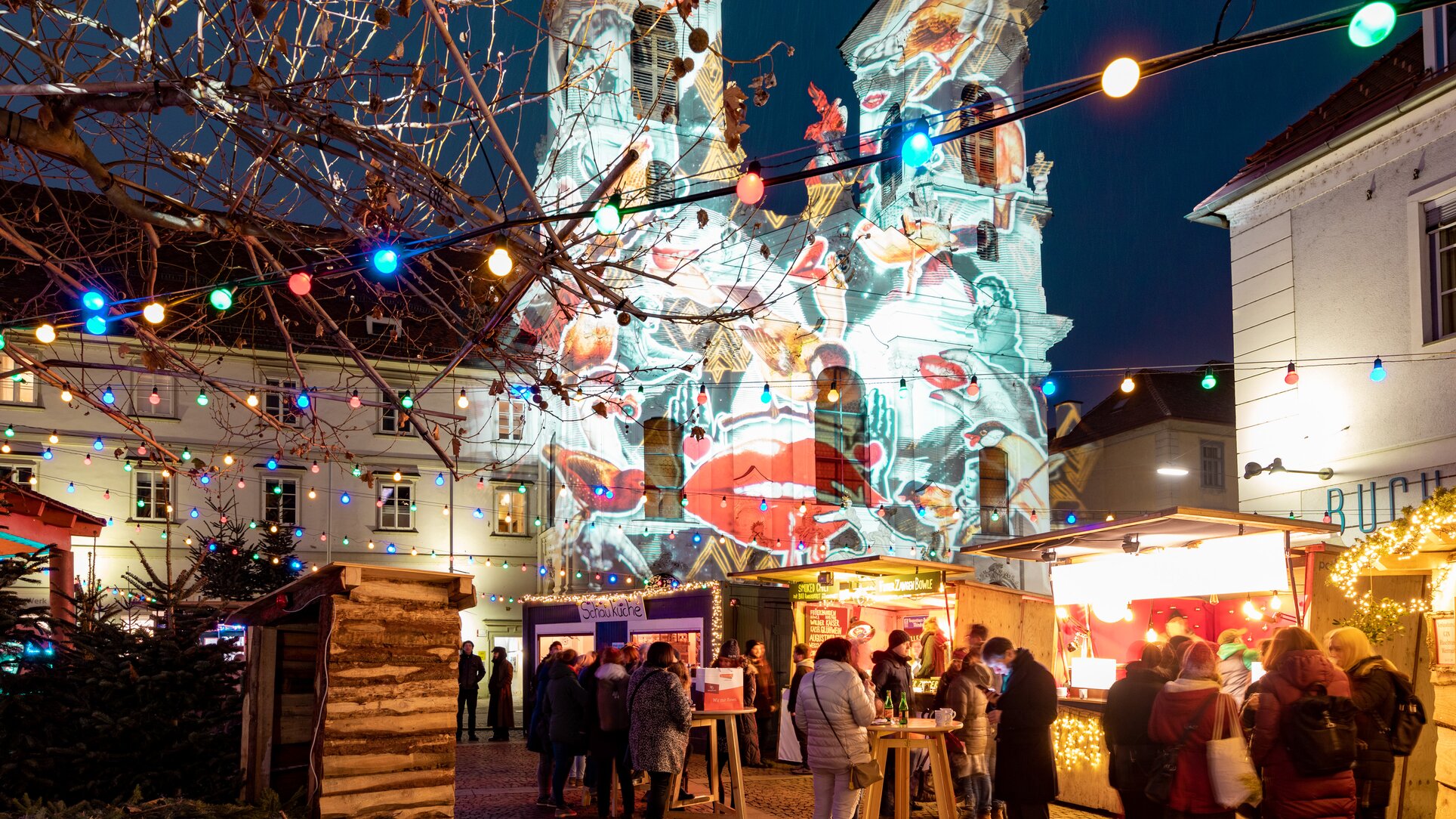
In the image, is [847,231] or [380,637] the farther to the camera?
[847,231]

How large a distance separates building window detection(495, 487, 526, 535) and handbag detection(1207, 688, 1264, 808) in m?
27.9

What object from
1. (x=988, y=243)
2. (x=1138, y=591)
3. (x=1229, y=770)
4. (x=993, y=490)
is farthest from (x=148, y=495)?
(x=1229, y=770)

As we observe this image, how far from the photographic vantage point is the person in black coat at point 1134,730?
25.4ft

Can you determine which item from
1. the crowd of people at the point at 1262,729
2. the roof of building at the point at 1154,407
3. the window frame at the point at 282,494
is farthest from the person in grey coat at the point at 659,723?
the roof of building at the point at 1154,407

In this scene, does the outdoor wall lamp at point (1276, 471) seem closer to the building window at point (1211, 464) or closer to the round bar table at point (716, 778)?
the round bar table at point (716, 778)

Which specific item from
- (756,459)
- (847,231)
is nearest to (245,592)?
(756,459)

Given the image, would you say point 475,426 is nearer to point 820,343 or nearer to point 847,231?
point 820,343

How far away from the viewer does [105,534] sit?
29.3 m

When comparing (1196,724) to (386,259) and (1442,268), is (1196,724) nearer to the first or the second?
(386,259)

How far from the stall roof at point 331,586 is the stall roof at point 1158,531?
19.5 feet

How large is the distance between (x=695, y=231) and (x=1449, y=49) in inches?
797

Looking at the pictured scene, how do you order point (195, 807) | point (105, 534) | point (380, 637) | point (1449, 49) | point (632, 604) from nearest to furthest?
point (195, 807) → point (380, 637) → point (1449, 49) → point (632, 604) → point (105, 534)

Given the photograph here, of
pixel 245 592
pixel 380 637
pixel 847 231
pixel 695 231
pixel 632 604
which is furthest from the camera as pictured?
pixel 847 231

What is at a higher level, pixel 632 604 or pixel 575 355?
pixel 575 355
